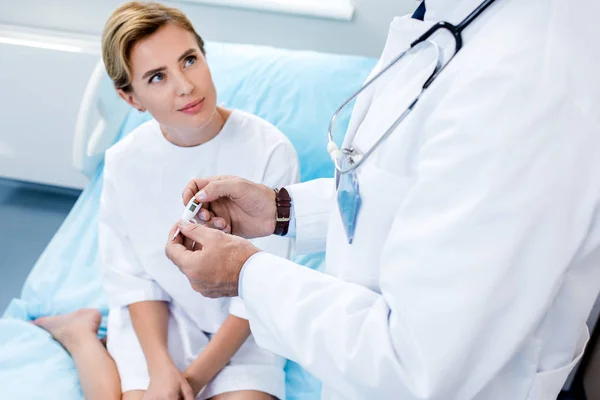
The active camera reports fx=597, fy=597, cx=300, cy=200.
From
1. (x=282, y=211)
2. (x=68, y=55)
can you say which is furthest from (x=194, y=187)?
(x=68, y=55)

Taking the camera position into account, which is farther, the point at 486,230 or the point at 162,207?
the point at 162,207

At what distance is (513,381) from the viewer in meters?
0.78

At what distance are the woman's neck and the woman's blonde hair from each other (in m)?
0.15

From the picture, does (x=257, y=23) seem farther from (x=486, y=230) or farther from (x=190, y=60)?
(x=486, y=230)

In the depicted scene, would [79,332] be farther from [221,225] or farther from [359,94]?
[359,94]

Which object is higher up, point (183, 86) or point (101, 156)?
point (183, 86)

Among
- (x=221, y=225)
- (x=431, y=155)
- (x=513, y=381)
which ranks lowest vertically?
(x=221, y=225)

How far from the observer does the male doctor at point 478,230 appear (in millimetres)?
625

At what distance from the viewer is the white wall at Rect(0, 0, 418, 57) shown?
2502 millimetres

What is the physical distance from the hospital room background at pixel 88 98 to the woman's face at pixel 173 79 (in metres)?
0.61

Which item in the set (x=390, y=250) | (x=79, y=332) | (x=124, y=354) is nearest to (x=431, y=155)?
(x=390, y=250)

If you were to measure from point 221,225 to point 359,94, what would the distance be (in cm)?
40

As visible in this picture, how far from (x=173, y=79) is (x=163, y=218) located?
36cm

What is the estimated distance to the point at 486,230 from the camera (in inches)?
24.9
